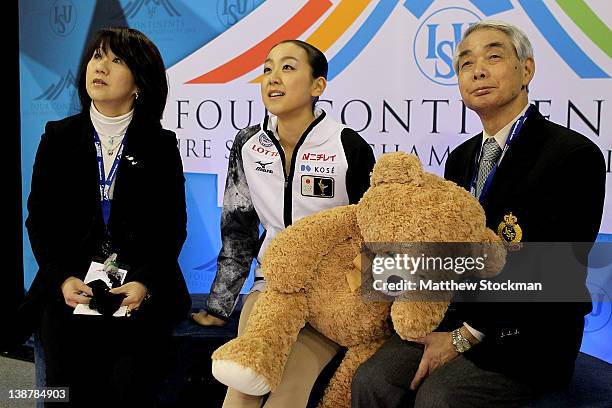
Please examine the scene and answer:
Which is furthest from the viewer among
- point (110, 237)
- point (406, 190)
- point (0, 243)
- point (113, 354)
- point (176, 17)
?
point (0, 243)

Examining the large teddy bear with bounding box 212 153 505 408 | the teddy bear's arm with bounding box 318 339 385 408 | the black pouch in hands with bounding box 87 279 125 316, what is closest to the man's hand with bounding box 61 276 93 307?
the black pouch in hands with bounding box 87 279 125 316

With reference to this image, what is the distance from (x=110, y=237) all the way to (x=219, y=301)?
451 mm

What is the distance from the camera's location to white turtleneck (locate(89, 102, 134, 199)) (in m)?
2.29

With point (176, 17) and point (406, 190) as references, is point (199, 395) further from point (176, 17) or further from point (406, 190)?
point (176, 17)

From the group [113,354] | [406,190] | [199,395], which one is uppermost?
[406,190]

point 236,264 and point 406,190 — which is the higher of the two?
point 406,190

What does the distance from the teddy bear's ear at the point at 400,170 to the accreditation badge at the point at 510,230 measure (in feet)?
1.06

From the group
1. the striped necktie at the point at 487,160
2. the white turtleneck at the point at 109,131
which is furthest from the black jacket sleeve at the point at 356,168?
the white turtleneck at the point at 109,131

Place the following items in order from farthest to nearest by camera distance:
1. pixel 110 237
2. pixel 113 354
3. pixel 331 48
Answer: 1. pixel 331 48
2. pixel 110 237
3. pixel 113 354

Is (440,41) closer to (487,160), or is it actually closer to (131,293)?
(487,160)

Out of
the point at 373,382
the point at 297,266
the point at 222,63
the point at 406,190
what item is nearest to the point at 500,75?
the point at 406,190

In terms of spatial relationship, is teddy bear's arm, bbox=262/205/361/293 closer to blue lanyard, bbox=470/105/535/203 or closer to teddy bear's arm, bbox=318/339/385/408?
teddy bear's arm, bbox=318/339/385/408

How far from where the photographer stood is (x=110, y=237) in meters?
2.25

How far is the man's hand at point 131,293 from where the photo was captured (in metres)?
2.16
